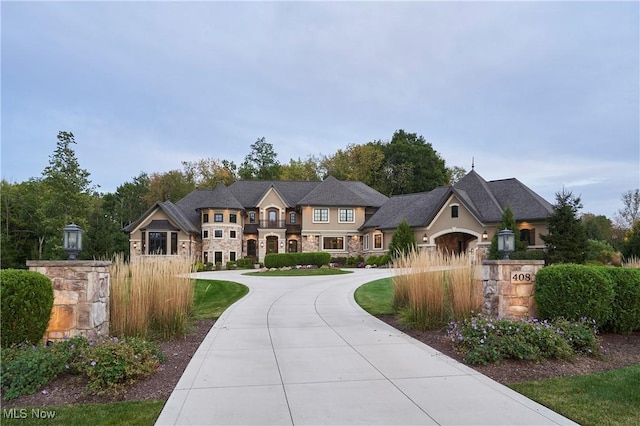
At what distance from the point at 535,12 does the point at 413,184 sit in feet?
117

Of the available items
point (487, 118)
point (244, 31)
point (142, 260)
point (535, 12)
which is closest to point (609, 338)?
point (142, 260)

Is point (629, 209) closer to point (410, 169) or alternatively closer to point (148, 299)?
point (410, 169)

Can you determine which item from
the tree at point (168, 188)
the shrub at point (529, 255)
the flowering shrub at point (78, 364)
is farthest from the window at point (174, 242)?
the flowering shrub at point (78, 364)

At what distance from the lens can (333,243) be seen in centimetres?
3300

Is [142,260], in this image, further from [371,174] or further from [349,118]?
[371,174]

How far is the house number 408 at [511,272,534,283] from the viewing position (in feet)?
21.4

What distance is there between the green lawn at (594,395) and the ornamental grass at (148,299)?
16.0 ft

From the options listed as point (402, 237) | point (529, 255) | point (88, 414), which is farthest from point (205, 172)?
point (88, 414)

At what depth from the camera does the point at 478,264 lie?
6891 mm

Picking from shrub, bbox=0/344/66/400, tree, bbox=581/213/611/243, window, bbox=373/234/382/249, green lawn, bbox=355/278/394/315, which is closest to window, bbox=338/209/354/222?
window, bbox=373/234/382/249

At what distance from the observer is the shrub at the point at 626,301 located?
6.21m

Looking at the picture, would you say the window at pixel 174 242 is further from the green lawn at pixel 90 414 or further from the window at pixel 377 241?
the green lawn at pixel 90 414

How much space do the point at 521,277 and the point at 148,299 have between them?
19.3 ft

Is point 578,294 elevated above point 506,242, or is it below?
below
